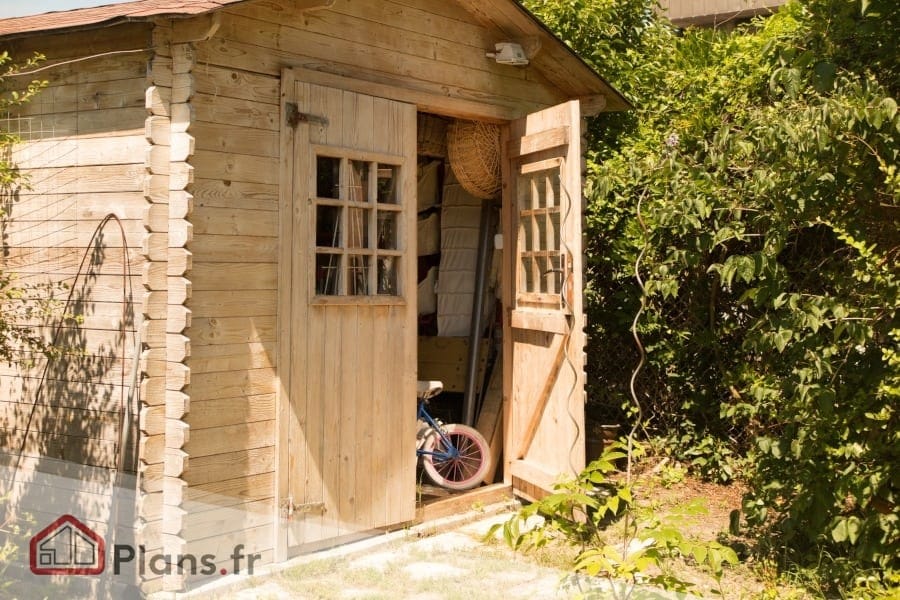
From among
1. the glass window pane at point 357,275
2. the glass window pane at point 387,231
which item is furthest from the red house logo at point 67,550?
the glass window pane at point 387,231

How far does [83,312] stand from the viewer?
5.02 metres

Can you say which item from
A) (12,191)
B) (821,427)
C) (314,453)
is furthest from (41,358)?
(821,427)

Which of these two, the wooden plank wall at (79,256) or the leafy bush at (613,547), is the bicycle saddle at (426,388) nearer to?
the leafy bush at (613,547)

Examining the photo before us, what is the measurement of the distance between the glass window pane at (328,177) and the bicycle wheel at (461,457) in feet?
7.46

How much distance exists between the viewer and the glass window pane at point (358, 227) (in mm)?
5641

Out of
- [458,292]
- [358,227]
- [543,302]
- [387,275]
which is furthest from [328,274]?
[458,292]

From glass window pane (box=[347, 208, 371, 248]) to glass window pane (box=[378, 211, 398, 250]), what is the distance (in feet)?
0.47

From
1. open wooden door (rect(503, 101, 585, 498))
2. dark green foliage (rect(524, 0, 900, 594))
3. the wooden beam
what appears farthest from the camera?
the wooden beam

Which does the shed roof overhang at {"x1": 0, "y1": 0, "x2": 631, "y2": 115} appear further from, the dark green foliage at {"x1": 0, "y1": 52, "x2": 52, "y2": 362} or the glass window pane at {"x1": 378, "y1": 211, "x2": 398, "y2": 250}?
the glass window pane at {"x1": 378, "y1": 211, "x2": 398, "y2": 250}

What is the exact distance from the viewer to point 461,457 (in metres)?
7.00

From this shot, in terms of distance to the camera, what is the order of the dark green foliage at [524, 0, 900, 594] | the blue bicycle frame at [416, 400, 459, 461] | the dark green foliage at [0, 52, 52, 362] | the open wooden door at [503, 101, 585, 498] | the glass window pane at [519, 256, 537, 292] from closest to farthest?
the dark green foliage at [524, 0, 900, 594] → the dark green foliage at [0, 52, 52, 362] → the open wooden door at [503, 101, 585, 498] → the glass window pane at [519, 256, 537, 292] → the blue bicycle frame at [416, 400, 459, 461]

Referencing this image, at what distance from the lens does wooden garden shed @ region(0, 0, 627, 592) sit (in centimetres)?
468

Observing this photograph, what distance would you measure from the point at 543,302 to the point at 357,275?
54.9 inches

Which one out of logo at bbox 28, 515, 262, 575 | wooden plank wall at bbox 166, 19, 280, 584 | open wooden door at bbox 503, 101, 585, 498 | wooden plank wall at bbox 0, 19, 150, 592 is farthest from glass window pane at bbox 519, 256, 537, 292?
wooden plank wall at bbox 0, 19, 150, 592
